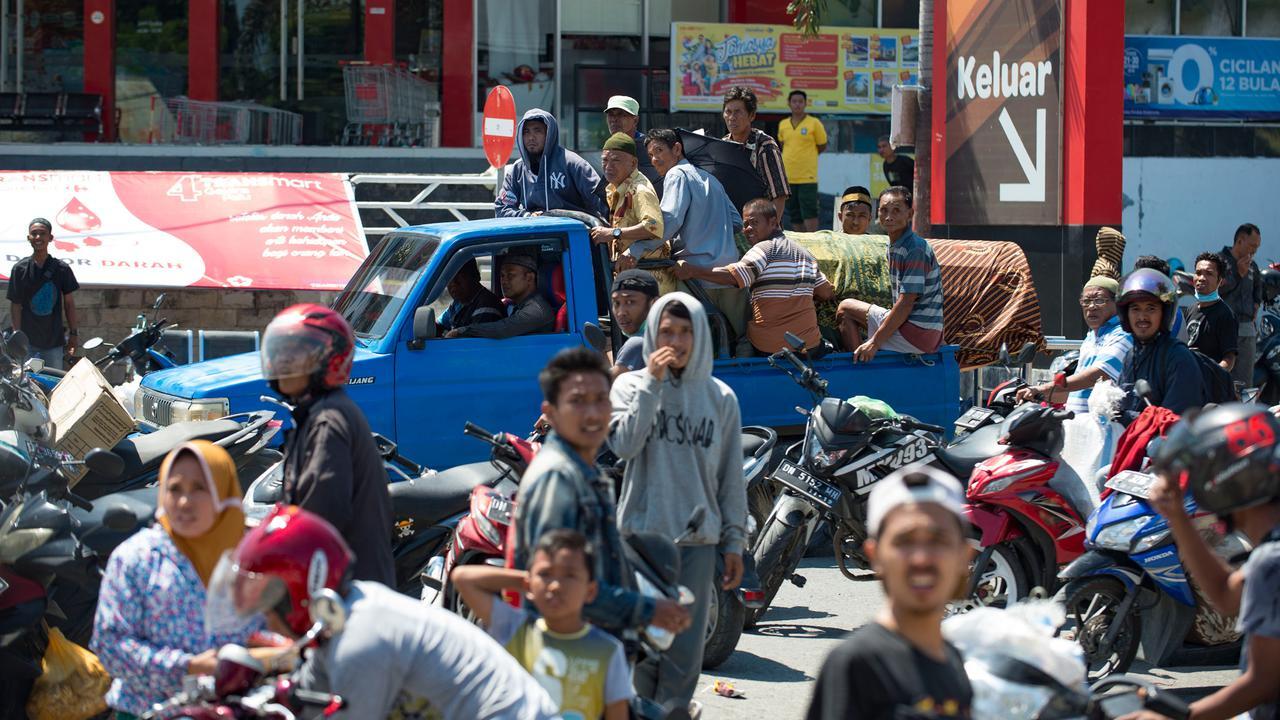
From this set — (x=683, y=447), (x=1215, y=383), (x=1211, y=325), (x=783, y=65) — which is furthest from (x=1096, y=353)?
(x=783, y=65)

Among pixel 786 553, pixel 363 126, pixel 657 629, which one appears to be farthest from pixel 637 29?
pixel 657 629

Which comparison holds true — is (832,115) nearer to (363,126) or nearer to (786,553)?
(363,126)

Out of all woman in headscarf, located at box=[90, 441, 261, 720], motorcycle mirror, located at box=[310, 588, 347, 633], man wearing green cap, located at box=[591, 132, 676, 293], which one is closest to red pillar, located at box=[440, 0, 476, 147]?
man wearing green cap, located at box=[591, 132, 676, 293]

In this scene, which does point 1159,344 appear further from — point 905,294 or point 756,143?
point 756,143

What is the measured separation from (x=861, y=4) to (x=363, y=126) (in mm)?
7569

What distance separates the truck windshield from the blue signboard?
15.7m

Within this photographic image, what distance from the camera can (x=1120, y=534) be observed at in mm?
6312

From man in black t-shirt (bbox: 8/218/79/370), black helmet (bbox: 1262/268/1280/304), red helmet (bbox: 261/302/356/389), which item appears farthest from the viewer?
black helmet (bbox: 1262/268/1280/304)

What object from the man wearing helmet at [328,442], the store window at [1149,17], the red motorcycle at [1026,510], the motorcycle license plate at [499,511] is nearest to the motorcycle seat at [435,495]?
the motorcycle license plate at [499,511]

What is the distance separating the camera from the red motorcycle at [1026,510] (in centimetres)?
709

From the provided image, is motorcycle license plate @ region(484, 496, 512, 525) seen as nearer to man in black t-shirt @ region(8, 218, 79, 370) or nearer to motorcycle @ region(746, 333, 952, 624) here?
motorcycle @ region(746, 333, 952, 624)

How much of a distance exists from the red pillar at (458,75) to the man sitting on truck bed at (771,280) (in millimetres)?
13840

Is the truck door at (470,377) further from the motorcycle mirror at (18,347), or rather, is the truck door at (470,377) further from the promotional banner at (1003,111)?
the promotional banner at (1003,111)

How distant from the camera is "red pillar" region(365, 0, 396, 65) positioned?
22.6 m
